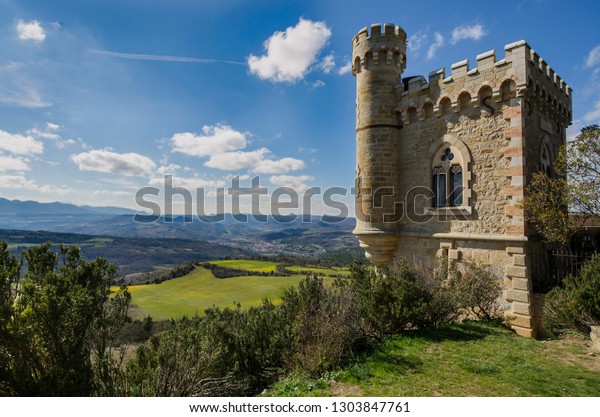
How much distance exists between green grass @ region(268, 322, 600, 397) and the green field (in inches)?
1066

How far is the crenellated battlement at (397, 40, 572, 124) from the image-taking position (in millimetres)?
8891

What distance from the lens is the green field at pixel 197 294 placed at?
34.3 m

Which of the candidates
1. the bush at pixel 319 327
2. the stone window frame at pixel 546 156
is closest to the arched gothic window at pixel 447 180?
the stone window frame at pixel 546 156

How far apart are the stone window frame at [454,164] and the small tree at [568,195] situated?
164 cm

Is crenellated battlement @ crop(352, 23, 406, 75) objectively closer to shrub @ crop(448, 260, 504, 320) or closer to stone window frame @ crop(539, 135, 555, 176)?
stone window frame @ crop(539, 135, 555, 176)

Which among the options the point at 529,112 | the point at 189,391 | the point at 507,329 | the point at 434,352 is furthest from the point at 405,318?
the point at 529,112

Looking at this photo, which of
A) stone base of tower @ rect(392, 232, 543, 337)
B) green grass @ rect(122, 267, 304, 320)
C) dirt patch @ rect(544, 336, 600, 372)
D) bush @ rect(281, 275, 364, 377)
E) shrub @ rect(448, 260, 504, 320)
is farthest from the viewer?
green grass @ rect(122, 267, 304, 320)

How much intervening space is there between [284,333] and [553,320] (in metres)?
7.17

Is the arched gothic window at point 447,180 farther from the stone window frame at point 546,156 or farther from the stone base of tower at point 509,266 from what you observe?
the stone window frame at point 546,156

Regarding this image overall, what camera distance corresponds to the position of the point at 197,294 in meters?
41.9

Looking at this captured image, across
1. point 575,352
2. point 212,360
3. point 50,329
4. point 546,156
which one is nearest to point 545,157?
point 546,156

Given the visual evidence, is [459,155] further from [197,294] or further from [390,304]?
[197,294]

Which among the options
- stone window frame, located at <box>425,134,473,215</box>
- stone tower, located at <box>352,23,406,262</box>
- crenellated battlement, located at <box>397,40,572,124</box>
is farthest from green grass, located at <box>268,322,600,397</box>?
crenellated battlement, located at <box>397,40,572,124</box>

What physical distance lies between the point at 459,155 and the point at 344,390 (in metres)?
8.57
